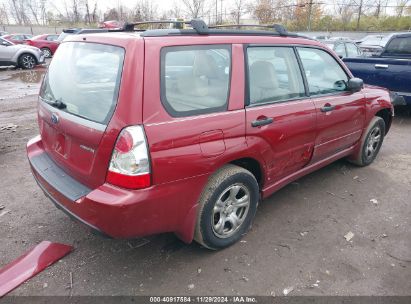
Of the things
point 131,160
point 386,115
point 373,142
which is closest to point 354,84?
point 373,142

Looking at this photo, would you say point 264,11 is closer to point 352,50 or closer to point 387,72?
point 352,50

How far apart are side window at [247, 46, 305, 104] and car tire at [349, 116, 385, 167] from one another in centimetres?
171

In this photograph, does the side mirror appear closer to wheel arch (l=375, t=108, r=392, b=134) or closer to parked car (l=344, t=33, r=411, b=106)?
wheel arch (l=375, t=108, r=392, b=134)

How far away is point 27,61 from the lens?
52.3 feet

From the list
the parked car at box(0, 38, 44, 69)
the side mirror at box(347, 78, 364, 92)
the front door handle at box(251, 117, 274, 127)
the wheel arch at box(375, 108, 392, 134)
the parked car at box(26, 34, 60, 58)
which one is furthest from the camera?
the parked car at box(26, 34, 60, 58)

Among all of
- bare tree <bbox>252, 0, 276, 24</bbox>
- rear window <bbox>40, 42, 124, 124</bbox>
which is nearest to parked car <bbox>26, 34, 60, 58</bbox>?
rear window <bbox>40, 42, 124, 124</bbox>

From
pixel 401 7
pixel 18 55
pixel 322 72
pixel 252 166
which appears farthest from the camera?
pixel 401 7

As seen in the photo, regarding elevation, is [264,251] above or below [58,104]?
below

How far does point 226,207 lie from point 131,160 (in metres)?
1.06

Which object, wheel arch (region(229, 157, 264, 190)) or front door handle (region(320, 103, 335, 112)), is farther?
front door handle (region(320, 103, 335, 112))

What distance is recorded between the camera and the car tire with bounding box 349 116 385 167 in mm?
4676

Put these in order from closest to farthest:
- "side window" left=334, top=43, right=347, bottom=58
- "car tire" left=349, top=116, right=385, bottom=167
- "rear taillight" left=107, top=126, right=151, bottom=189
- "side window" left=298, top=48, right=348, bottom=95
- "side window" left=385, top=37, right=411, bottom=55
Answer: "rear taillight" left=107, top=126, right=151, bottom=189 < "side window" left=298, top=48, right=348, bottom=95 < "car tire" left=349, top=116, right=385, bottom=167 < "side window" left=385, top=37, right=411, bottom=55 < "side window" left=334, top=43, right=347, bottom=58

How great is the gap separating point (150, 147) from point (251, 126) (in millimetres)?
950

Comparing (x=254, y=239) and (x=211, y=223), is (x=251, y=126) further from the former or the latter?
(x=254, y=239)
